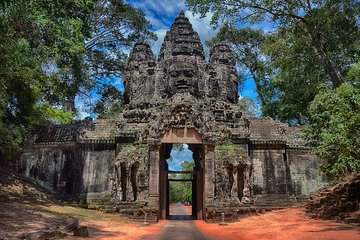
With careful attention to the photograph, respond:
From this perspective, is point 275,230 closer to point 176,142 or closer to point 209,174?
point 209,174

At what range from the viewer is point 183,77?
21141mm

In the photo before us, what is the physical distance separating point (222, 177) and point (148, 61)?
367 inches

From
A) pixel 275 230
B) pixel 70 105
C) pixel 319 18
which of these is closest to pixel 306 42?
pixel 319 18

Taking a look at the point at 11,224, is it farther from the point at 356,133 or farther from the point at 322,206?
the point at 322,206

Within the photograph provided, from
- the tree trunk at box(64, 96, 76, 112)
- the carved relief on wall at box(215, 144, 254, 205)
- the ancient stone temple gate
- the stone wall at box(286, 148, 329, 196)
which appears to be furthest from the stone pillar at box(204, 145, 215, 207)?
the tree trunk at box(64, 96, 76, 112)

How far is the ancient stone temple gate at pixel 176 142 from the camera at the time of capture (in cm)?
1714

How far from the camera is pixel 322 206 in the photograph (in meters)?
15.5

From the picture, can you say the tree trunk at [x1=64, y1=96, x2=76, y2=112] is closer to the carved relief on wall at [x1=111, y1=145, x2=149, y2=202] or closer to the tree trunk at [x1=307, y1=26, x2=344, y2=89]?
the carved relief on wall at [x1=111, y1=145, x2=149, y2=202]

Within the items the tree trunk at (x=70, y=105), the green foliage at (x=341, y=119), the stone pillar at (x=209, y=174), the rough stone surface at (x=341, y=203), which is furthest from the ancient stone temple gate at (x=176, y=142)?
the tree trunk at (x=70, y=105)

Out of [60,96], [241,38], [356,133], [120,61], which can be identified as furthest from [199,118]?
[241,38]

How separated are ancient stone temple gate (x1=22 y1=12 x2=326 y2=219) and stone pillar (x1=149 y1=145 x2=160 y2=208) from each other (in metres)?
0.05

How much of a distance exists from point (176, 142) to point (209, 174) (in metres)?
2.18

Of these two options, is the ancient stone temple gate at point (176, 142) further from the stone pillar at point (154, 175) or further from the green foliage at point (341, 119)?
the green foliage at point (341, 119)

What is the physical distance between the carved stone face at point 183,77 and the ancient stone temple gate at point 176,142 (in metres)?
0.06
